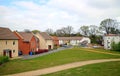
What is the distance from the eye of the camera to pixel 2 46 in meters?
44.4

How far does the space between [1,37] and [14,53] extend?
7.18 metres

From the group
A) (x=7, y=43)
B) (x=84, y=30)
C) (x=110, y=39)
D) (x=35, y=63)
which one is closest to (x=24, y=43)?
(x=7, y=43)

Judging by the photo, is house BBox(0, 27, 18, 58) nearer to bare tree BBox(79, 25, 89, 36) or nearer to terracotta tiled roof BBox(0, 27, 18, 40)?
terracotta tiled roof BBox(0, 27, 18, 40)

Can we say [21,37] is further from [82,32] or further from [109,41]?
[82,32]

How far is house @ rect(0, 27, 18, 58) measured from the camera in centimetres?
4476

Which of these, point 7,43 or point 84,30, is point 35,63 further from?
point 84,30

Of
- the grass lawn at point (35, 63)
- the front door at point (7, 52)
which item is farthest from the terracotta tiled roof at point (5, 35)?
the grass lawn at point (35, 63)

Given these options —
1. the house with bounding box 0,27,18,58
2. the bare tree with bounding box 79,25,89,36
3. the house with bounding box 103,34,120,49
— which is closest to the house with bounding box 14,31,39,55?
the house with bounding box 0,27,18,58

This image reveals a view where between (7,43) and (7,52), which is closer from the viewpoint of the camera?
(7,43)

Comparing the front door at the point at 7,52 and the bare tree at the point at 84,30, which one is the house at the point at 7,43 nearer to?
the front door at the point at 7,52

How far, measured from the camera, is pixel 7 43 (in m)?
46.6

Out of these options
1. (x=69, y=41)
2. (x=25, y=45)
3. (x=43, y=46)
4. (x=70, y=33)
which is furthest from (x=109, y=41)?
(x=70, y=33)

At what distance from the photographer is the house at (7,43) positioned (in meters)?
44.8

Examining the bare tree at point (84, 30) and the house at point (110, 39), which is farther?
the bare tree at point (84, 30)
